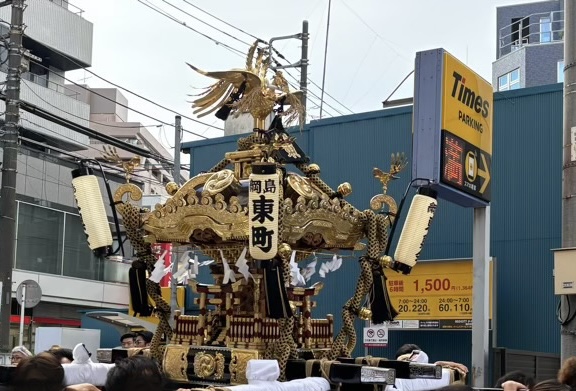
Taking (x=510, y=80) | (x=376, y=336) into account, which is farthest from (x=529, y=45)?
(x=376, y=336)

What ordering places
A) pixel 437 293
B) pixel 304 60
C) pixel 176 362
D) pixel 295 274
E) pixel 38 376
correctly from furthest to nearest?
pixel 304 60
pixel 437 293
pixel 295 274
pixel 176 362
pixel 38 376

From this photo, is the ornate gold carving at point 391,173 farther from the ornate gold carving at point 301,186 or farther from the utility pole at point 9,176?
the utility pole at point 9,176

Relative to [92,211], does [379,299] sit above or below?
below

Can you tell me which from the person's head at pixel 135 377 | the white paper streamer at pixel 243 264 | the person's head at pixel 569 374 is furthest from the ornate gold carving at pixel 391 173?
the person's head at pixel 135 377

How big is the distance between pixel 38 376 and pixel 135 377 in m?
0.38

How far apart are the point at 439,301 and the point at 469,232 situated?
1.59m

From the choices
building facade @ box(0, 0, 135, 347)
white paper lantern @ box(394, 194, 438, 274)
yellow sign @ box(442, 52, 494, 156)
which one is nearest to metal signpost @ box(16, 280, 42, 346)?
yellow sign @ box(442, 52, 494, 156)

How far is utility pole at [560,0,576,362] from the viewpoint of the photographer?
8023 mm

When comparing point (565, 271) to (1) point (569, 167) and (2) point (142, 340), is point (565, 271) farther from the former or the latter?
(2) point (142, 340)

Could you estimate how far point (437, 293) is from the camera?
18.6 meters

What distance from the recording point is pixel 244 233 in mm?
7773

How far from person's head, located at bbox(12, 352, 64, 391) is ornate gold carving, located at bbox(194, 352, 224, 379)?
4.14 m

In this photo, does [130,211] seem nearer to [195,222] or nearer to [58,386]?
[195,222]

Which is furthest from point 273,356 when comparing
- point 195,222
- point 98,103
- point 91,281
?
point 98,103
